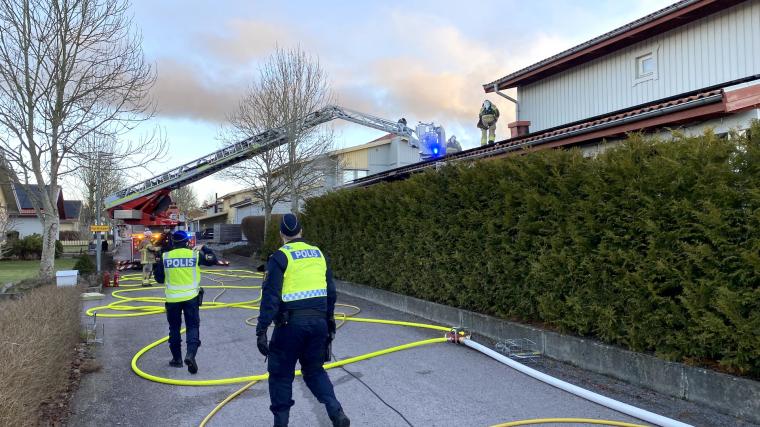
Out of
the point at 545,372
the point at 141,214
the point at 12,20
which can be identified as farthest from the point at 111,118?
the point at 545,372

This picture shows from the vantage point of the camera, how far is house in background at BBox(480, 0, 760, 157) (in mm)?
8001

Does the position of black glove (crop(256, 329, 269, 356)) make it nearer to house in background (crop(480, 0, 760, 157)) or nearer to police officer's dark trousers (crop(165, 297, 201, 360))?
police officer's dark trousers (crop(165, 297, 201, 360))

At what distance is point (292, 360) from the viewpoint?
4.43 m

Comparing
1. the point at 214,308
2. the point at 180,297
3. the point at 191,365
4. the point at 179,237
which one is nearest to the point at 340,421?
the point at 191,365

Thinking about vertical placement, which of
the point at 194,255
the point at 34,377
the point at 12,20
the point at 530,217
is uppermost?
the point at 12,20

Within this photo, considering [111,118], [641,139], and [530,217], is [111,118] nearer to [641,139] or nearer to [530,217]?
[530,217]

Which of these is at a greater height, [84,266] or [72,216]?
[72,216]

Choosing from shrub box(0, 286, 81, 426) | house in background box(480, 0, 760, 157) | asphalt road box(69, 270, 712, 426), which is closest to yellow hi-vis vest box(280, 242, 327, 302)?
asphalt road box(69, 270, 712, 426)

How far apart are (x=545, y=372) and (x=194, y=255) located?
4641mm

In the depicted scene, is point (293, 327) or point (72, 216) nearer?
point (293, 327)

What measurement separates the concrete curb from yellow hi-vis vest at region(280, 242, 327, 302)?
3464 millimetres

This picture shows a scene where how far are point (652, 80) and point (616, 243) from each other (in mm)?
8293

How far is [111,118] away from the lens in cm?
1410

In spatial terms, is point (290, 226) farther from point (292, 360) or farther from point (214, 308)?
point (214, 308)
